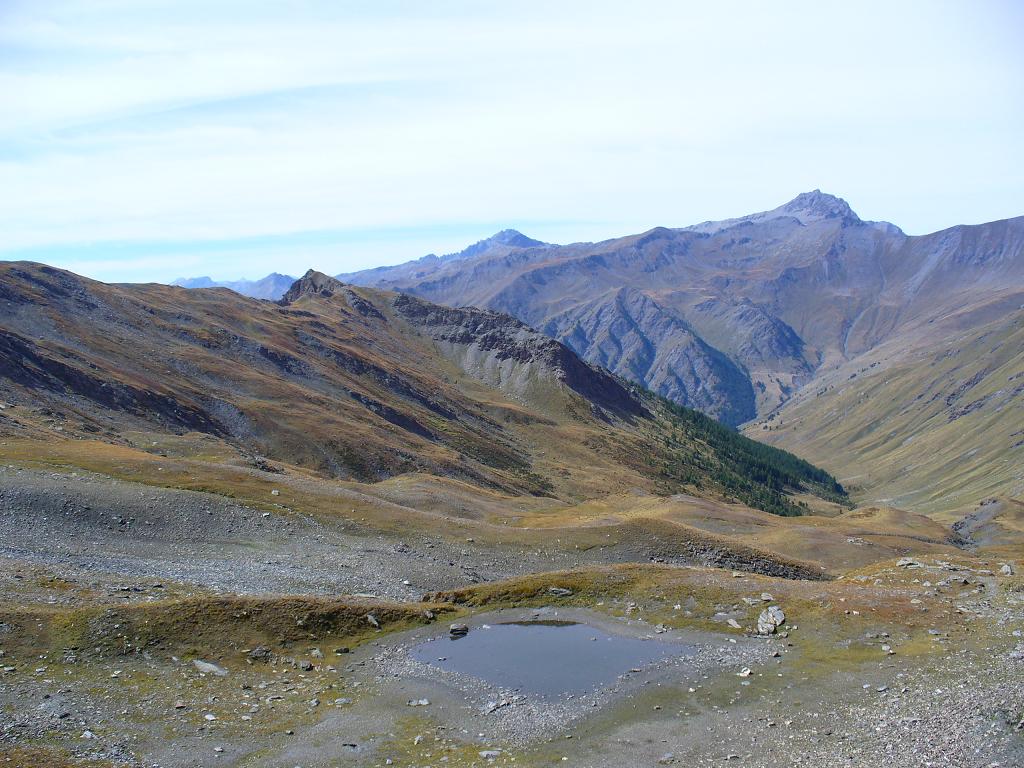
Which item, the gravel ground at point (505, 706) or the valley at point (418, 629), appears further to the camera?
the valley at point (418, 629)

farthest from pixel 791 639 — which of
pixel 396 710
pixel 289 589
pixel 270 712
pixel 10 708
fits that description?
pixel 10 708

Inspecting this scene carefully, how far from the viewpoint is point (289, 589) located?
50.4 m

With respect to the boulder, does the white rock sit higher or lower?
higher

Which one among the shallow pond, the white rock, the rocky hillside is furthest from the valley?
the rocky hillside

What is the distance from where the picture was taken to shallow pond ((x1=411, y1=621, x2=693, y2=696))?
3922 centimetres

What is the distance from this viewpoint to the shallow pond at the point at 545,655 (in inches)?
1544

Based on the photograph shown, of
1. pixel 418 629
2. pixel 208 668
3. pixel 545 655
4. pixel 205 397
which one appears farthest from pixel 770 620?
pixel 205 397

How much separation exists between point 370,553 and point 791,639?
106ft

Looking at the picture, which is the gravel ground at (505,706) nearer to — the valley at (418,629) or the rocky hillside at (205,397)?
the valley at (418,629)

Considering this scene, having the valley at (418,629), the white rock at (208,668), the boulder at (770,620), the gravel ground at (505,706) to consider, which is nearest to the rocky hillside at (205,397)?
the valley at (418,629)

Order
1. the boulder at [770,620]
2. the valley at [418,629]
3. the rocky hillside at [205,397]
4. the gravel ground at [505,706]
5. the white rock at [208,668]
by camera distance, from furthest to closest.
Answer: the rocky hillside at [205,397]
the boulder at [770,620]
the white rock at [208,668]
the valley at [418,629]
the gravel ground at [505,706]

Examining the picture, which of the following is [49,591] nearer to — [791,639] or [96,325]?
[791,639]

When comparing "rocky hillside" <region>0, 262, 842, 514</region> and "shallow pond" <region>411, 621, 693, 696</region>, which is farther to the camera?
"rocky hillside" <region>0, 262, 842, 514</region>

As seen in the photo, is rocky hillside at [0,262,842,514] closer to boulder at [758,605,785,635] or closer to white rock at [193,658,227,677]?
white rock at [193,658,227,677]
